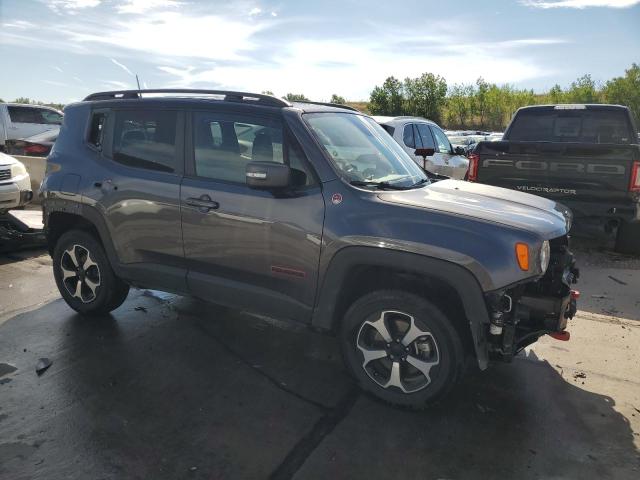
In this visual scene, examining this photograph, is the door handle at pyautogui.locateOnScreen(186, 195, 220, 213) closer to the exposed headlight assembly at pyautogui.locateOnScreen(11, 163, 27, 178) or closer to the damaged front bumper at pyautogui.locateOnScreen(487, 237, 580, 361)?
the damaged front bumper at pyautogui.locateOnScreen(487, 237, 580, 361)

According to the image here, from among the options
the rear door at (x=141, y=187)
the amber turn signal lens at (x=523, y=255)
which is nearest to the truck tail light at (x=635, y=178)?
the amber turn signal lens at (x=523, y=255)

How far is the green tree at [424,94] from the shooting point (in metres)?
52.0

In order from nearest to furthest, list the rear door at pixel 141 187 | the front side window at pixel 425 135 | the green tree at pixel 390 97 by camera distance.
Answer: the rear door at pixel 141 187 → the front side window at pixel 425 135 → the green tree at pixel 390 97

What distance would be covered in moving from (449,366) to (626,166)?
4.57 m

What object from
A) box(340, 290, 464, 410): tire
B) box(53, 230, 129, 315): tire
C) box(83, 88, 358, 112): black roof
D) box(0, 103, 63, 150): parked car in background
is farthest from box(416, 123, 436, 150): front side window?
box(0, 103, 63, 150): parked car in background

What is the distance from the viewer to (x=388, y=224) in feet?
10.2

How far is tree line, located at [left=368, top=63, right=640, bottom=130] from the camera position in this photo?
52.0m

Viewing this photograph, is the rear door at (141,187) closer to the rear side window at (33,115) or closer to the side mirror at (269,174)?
the side mirror at (269,174)

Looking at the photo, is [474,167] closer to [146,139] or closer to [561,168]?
[561,168]

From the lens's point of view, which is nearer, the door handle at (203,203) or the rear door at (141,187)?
the door handle at (203,203)

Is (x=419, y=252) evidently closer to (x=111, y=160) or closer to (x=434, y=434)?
(x=434, y=434)

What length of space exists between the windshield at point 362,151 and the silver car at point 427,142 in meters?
4.28

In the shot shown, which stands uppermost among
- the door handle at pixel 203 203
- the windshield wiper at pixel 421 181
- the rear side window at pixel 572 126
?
the rear side window at pixel 572 126

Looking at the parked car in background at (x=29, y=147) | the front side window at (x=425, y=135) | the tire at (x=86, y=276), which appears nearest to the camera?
the tire at (x=86, y=276)
